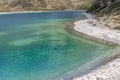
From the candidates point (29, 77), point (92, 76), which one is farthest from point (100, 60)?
point (29, 77)

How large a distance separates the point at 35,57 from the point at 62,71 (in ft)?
51.7

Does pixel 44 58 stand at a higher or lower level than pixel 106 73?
lower

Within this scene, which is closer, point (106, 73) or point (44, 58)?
point (106, 73)

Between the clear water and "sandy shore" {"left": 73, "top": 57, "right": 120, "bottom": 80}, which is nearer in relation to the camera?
"sandy shore" {"left": 73, "top": 57, "right": 120, "bottom": 80}

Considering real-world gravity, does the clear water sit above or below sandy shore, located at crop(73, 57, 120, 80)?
below

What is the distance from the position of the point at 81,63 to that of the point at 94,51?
14.1m

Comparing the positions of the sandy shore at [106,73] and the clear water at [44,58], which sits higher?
the sandy shore at [106,73]

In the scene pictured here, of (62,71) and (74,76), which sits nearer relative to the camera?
(74,76)

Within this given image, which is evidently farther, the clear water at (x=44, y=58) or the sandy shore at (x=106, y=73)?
the clear water at (x=44, y=58)

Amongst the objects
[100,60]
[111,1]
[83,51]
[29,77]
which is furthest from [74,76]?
[111,1]

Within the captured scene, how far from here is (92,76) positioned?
44.5 meters

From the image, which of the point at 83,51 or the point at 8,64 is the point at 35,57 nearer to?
the point at 8,64

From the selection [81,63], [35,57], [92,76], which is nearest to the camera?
[92,76]

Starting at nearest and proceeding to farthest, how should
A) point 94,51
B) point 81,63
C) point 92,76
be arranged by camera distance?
1. point 92,76
2. point 81,63
3. point 94,51
